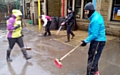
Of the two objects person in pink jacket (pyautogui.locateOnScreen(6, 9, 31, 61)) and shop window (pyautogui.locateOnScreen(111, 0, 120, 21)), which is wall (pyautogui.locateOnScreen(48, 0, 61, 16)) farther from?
person in pink jacket (pyautogui.locateOnScreen(6, 9, 31, 61))

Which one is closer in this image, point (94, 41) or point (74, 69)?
point (94, 41)

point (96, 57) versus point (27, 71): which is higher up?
point (96, 57)

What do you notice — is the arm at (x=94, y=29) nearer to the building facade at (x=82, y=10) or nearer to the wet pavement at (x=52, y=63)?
the wet pavement at (x=52, y=63)

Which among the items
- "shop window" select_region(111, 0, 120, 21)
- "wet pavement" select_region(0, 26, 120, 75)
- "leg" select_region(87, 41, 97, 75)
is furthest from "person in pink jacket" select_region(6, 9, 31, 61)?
"shop window" select_region(111, 0, 120, 21)

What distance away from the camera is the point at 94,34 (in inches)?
109

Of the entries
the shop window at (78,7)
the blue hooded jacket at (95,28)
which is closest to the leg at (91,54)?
the blue hooded jacket at (95,28)

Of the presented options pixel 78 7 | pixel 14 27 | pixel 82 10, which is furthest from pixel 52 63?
pixel 78 7

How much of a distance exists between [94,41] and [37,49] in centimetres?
334

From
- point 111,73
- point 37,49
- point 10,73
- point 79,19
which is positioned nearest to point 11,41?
point 10,73

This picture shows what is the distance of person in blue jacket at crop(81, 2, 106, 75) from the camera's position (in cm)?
279

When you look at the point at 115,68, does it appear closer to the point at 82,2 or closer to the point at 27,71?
the point at 27,71

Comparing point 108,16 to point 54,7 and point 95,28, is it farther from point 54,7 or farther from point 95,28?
point 95,28

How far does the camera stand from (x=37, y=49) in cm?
582

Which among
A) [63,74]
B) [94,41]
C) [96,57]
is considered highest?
[94,41]
